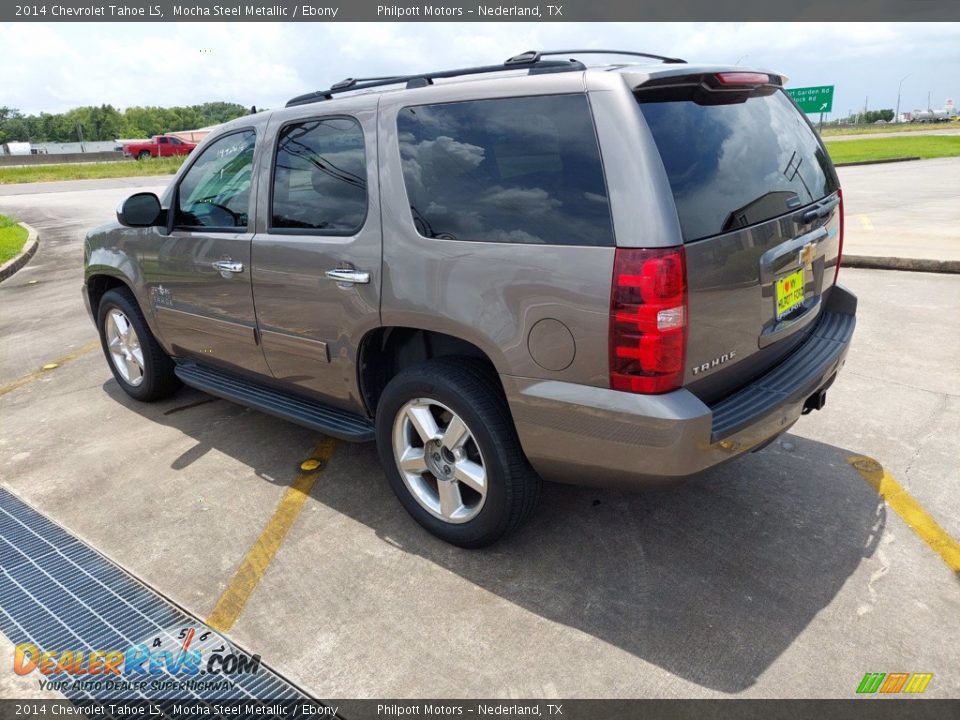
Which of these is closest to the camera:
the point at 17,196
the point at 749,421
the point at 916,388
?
the point at 749,421

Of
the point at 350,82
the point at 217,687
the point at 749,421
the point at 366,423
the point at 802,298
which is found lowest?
the point at 217,687

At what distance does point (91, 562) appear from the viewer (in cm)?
316

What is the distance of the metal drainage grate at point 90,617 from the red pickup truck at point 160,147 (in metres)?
43.1

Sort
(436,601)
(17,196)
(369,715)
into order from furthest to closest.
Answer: (17,196)
(436,601)
(369,715)

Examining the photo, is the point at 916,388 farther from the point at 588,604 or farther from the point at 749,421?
the point at 588,604

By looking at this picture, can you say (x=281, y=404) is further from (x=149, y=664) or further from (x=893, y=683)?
(x=893, y=683)

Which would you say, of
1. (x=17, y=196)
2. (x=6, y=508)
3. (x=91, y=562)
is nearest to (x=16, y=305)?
(x=6, y=508)

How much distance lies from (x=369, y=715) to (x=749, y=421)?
5.53 ft

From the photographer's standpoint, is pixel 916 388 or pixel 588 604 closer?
pixel 588 604

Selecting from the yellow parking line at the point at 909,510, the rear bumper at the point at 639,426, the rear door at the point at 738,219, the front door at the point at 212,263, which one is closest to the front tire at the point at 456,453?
the rear bumper at the point at 639,426

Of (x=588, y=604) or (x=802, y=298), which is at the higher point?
(x=802, y=298)

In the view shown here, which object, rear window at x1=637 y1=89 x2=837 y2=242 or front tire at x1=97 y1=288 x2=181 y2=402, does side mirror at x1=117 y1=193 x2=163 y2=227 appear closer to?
front tire at x1=97 y1=288 x2=181 y2=402

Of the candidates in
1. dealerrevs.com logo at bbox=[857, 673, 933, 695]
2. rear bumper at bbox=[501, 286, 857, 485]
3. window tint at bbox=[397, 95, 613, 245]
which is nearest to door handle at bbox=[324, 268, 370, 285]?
window tint at bbox=[397, 95, 613, 245]

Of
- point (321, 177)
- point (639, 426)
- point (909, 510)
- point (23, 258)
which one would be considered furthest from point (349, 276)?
point (23, 258)
